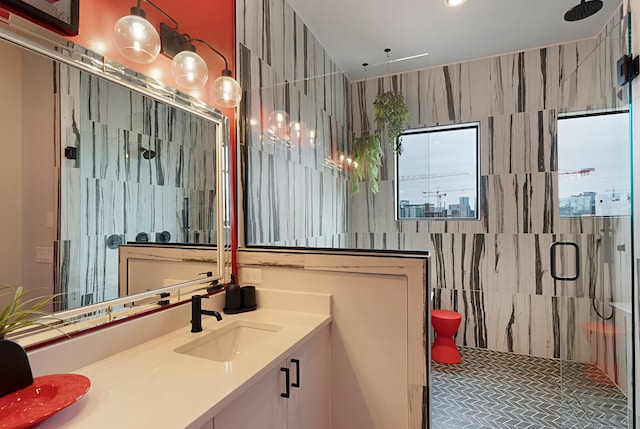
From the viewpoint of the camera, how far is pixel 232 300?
66.9 inches

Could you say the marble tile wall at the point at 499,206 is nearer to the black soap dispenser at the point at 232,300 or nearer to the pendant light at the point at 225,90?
the black soap dispenser at the point at 232,300

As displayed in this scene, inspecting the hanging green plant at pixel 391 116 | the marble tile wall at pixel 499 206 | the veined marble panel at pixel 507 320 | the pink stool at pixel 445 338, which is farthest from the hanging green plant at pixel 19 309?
the veined marble panel at pixel 507 320

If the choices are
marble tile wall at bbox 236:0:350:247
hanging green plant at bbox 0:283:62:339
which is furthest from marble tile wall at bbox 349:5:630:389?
hanging green plant at bbox 0:283:62:339

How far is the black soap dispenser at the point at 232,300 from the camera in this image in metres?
1.69

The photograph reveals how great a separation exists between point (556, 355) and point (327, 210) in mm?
2623

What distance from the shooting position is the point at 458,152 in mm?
3336

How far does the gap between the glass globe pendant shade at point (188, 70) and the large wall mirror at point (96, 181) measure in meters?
0.08

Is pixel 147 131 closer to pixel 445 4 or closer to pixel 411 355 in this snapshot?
pixel 411 355

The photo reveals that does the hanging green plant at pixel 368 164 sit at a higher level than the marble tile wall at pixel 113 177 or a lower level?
higher

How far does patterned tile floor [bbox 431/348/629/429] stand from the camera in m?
2.00

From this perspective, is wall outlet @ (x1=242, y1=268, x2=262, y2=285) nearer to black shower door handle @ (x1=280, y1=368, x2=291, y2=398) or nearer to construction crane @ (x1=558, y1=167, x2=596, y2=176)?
black shower door handle @ (x1=280, y1=368, x2=291, y2=398)

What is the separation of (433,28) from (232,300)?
2.82m

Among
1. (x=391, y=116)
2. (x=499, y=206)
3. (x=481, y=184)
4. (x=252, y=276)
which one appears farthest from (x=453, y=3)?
(x=252, y=276)

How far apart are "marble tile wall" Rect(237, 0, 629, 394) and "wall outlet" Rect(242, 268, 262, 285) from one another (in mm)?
438
